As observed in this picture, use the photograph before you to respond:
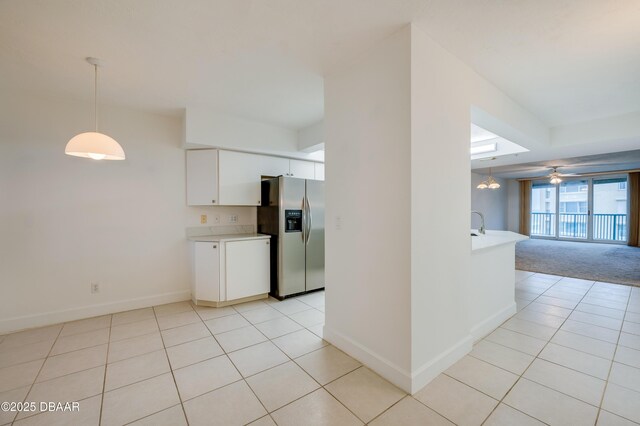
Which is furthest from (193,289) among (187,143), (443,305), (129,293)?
(443,305)

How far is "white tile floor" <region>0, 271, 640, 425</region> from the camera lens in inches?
63.3

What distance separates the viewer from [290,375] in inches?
78.2

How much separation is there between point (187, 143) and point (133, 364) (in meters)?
2.44

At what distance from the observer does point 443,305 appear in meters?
2.04

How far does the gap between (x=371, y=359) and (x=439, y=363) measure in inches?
20.1

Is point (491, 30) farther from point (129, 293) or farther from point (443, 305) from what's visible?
point (129, 293)

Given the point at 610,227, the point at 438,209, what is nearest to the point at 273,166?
the point at 438,209

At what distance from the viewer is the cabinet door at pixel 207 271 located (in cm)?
337

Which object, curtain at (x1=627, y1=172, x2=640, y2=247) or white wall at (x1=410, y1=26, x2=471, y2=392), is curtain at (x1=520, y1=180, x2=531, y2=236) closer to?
curtain at (x1=627, y1=172, x2=640, y2=247)

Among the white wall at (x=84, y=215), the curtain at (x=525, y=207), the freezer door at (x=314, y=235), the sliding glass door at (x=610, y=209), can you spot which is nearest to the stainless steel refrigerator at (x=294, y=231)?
the freezer door at (x=314, y=235)

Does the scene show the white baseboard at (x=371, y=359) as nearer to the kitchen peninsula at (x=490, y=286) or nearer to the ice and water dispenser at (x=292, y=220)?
the kitchen peninsula at (x=490, y=286)

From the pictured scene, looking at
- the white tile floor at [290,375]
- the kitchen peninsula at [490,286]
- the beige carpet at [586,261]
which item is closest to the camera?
the white tile floor at [290,375]

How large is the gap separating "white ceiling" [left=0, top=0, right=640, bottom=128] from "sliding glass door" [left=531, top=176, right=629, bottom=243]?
8.37 metres

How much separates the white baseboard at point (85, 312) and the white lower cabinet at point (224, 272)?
0.32 m
